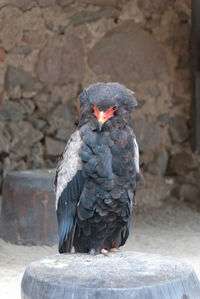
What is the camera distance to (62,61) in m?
4.37

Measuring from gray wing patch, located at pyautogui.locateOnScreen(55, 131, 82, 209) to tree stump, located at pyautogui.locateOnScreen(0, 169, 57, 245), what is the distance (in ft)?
4.45

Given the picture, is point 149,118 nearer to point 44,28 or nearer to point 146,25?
point 146,25

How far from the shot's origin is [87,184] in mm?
1885

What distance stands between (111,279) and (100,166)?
0.45m

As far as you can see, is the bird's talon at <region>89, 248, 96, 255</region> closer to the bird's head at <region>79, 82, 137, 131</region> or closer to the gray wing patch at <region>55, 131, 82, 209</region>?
the gray wing patch at <region>55, 131, 82, 209</region>

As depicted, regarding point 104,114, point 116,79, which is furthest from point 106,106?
point 116,79

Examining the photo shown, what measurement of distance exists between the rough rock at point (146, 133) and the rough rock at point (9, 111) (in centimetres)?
106

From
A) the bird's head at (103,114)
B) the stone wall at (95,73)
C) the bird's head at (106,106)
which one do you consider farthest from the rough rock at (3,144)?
the bird's head at (103,114)

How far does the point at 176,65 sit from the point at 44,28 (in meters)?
1.28

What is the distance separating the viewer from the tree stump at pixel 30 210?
3.35 m

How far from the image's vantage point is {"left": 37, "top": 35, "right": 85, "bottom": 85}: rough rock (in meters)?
4.30

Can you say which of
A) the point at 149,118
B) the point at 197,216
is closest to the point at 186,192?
the point at 197,216

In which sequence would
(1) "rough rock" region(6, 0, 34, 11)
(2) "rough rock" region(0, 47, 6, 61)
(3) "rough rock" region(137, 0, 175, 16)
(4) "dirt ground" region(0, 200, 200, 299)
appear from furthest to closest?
(3) "rough rock" region(137, 0, 175, 16) → (2) "rough rock" region(0, 47, 6, 61) → (1) "rough rock" region(6, 0, 34, 11) → (4) "dirt ground" region(0, 200, 200, 299)

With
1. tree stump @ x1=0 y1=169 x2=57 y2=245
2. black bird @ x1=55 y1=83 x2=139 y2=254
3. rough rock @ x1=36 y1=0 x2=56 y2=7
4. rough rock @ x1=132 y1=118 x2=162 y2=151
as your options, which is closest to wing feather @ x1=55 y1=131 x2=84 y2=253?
black bird @ x1=55 y1=83 x2=139 y2=254
